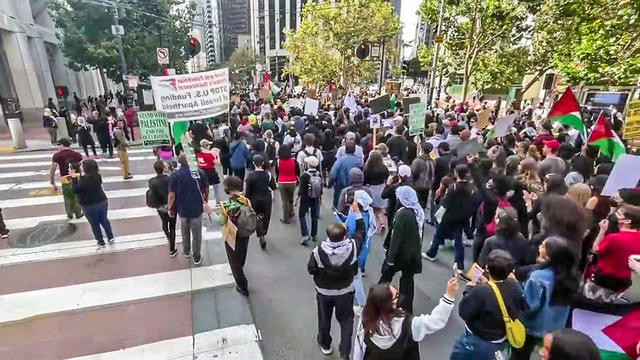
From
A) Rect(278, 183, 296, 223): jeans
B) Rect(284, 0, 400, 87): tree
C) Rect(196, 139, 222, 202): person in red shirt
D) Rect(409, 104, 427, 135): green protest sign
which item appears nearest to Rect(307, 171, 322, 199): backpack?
Rect(278, 183, 296, 223): jeans

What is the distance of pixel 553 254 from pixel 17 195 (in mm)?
11109

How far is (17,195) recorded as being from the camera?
29.5 feet

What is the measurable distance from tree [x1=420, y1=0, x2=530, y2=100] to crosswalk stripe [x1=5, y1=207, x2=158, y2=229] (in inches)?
607

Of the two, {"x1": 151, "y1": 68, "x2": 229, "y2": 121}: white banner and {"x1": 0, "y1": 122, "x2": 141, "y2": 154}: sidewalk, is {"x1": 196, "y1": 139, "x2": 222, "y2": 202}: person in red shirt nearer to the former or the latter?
{"x1": 151, "y1": 68, "x2": 229, "y2": 121}: white banner

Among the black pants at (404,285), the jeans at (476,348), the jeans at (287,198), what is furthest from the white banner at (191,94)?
the jeans at (476,348)

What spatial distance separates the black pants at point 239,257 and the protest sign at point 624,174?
4.33 metres

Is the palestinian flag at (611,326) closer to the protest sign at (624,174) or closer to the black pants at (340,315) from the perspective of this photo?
the protest sign at (624,174)

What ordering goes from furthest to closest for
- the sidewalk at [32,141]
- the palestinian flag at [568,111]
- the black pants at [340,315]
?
the sidewalk at [32,141]
the palestinian flag at [568,111]
the black pants at [340,315]

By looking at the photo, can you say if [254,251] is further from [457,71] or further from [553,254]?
[457,71]

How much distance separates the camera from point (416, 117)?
319 inches

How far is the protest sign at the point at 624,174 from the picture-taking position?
402 cm

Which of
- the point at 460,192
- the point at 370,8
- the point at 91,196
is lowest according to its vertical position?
the point at 91,196

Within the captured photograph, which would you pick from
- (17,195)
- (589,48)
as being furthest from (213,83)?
(589,48)

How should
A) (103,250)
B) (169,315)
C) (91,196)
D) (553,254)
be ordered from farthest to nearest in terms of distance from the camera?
(103,250), (91,196), (169,315), (553,254)
